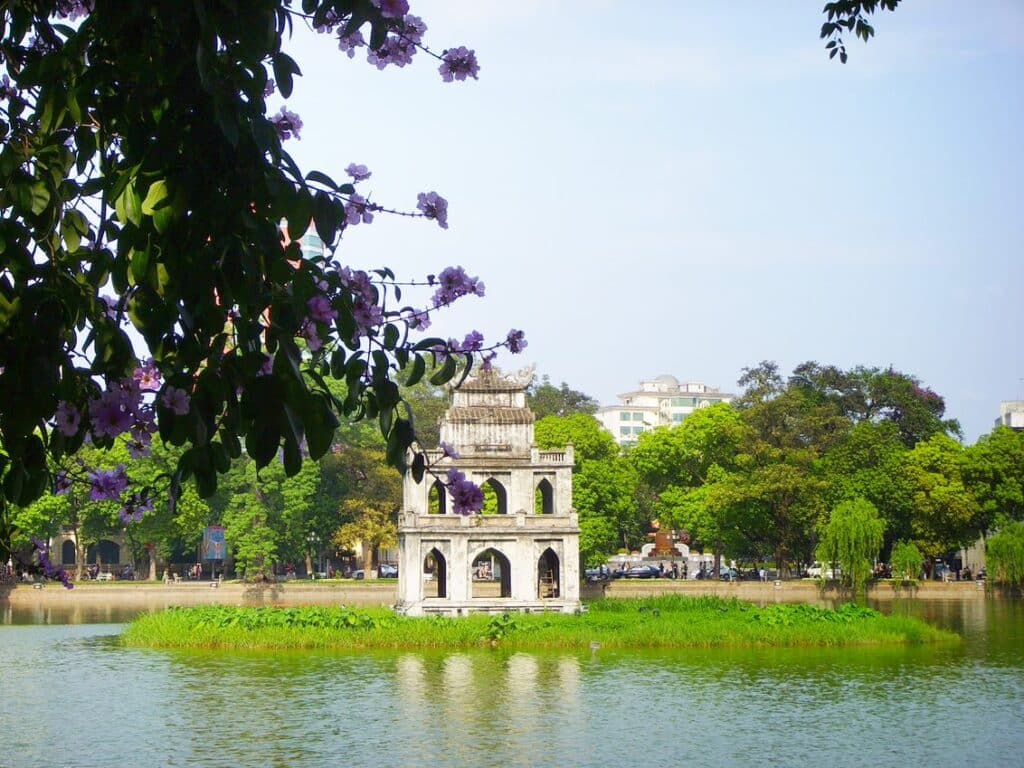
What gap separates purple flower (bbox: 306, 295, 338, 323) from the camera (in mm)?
5480

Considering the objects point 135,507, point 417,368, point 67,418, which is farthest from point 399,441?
point 135,507

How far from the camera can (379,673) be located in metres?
26.6

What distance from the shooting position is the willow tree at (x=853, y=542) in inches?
2044

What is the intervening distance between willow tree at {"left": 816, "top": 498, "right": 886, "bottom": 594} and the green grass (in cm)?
1798

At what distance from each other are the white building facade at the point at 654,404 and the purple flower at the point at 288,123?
5397 inches

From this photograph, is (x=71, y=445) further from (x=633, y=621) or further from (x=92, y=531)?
(x=92, y=531)

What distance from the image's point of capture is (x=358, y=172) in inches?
270

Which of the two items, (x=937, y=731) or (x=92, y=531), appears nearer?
(x=937, y=731)

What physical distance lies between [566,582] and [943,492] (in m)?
23.2

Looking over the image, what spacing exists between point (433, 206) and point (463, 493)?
4.74ft

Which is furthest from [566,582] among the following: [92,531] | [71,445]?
[71,445]

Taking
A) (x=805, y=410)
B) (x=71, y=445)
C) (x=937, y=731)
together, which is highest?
(x=805, y=410)

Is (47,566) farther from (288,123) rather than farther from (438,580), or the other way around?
(438,580)

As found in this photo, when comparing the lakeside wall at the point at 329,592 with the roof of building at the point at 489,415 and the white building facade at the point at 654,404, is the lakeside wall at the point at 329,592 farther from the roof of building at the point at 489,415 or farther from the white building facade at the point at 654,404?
the white building facade at the point at 654,404
